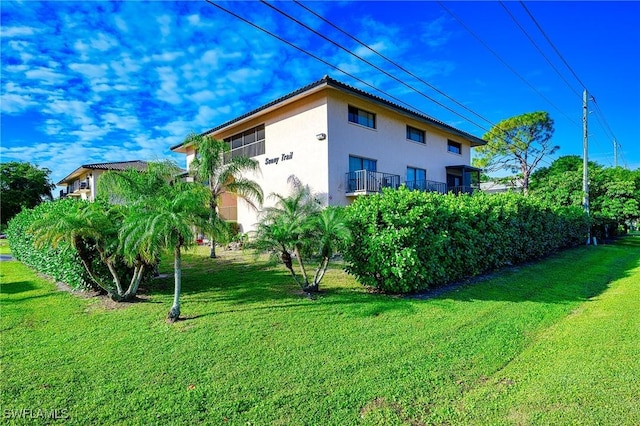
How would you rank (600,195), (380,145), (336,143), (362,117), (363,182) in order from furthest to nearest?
(600,195), (380,145), (362,117), (363,182), (336,143)

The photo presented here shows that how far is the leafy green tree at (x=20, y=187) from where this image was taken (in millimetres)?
→ 35750

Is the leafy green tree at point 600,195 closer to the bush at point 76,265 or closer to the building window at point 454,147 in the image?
the building window at point 454,147

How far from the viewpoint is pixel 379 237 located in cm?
754

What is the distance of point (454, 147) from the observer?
24.2 m

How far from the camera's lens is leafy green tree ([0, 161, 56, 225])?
3575cm

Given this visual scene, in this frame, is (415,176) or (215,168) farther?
(415,176)

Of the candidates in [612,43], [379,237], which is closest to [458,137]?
[612,43]

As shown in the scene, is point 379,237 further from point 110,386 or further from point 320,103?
point 320,103

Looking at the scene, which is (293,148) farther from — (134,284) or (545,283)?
(545,283)

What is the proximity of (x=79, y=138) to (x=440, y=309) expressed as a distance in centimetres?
1348

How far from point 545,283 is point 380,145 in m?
10.6

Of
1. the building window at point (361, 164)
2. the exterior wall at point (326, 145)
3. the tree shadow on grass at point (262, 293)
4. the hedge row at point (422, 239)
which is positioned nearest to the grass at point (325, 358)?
the tree shadow on grass at point (262, 293)

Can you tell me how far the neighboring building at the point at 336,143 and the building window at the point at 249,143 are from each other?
0.06 m

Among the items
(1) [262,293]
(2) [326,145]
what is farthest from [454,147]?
(1) [262,293]
